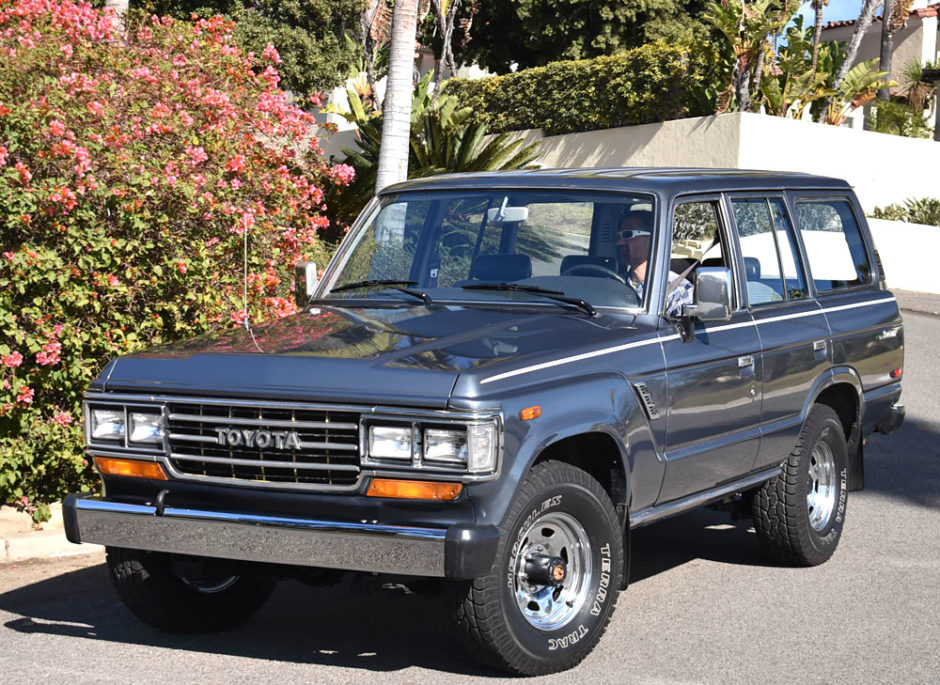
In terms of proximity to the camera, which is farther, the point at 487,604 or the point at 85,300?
the point at 85,300

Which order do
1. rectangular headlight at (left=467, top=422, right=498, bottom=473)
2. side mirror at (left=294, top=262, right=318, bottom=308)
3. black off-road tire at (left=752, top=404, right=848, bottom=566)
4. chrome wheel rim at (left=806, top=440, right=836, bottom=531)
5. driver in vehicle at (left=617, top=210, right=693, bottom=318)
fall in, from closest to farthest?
rectangular headlight at (left=467, top=422, right=498, bottom=473) → driver in vehicle at (left=617, top=210, right=693, bottom=318) → side mirror at (left=294, top=262, right=318, bottom=308) → black off-road tire at (left=752, top=404, right=848, bottom=566) → chrome wheel rim at (left=806, top=440, right=836, bottom=531)

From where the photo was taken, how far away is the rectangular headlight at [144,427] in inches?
200

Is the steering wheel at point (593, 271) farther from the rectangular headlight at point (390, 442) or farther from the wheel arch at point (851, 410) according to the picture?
the wheel arch at point (851, 410)

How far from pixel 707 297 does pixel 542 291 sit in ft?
2.41

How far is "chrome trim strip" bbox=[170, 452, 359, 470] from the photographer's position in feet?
15.6

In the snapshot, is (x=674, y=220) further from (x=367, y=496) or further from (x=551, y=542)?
(x=367, y=496)

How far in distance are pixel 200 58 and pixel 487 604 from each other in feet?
21.7

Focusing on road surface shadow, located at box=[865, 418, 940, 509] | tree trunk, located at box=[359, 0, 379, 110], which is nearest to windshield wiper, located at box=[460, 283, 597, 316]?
road surface shadow, located at box=[865, 418, 940, 509]

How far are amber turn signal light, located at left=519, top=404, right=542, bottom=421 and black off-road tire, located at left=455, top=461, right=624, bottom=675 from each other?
229 millimetres

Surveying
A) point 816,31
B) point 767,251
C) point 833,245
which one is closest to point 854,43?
point 816,31

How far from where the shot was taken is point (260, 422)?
488 cm

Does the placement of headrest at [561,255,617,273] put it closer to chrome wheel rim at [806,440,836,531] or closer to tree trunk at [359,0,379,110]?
chrome wheel rim at [806,440,836,531]

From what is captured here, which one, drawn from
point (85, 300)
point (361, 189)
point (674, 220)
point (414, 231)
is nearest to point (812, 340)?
point (674, 220)

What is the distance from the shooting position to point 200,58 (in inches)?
400
